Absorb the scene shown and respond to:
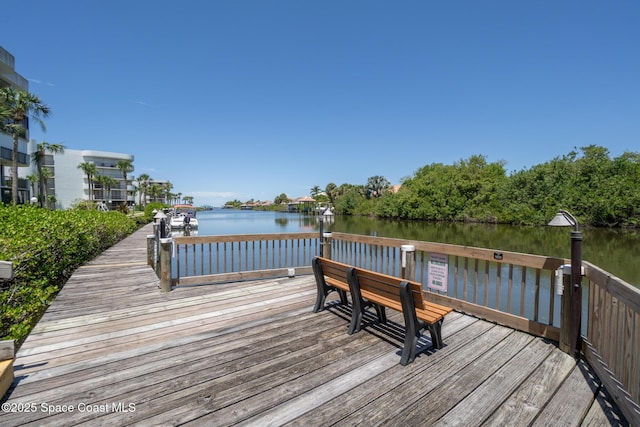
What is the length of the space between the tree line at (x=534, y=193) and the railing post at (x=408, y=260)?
30770 mm

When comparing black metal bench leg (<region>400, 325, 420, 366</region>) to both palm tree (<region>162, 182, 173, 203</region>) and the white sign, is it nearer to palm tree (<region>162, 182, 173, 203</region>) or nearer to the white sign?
the white sign

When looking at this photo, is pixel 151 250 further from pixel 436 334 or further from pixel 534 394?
pixel 534 394

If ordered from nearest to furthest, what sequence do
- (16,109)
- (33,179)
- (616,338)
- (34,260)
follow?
(616,338)
(34,260)
(16,109)
(33,179)

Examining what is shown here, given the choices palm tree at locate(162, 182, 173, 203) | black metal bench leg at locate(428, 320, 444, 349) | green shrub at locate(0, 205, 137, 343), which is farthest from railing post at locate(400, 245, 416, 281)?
palm tree at locate(162, 182, 173, 203)

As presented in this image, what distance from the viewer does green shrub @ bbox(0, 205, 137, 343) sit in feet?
10.8

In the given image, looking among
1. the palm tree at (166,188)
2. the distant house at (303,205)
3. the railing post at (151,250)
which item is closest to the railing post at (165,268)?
the railing post at (151,250)

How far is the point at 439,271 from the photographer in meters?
3.77

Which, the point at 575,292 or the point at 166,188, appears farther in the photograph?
the point at 166,188

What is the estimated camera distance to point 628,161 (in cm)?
2770

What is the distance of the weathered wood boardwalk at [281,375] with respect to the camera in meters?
1.89

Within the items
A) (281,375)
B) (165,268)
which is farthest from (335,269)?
(165,268)

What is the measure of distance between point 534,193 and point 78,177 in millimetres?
70556

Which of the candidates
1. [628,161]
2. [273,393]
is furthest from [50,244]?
[628,161]

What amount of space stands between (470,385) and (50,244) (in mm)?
6365
